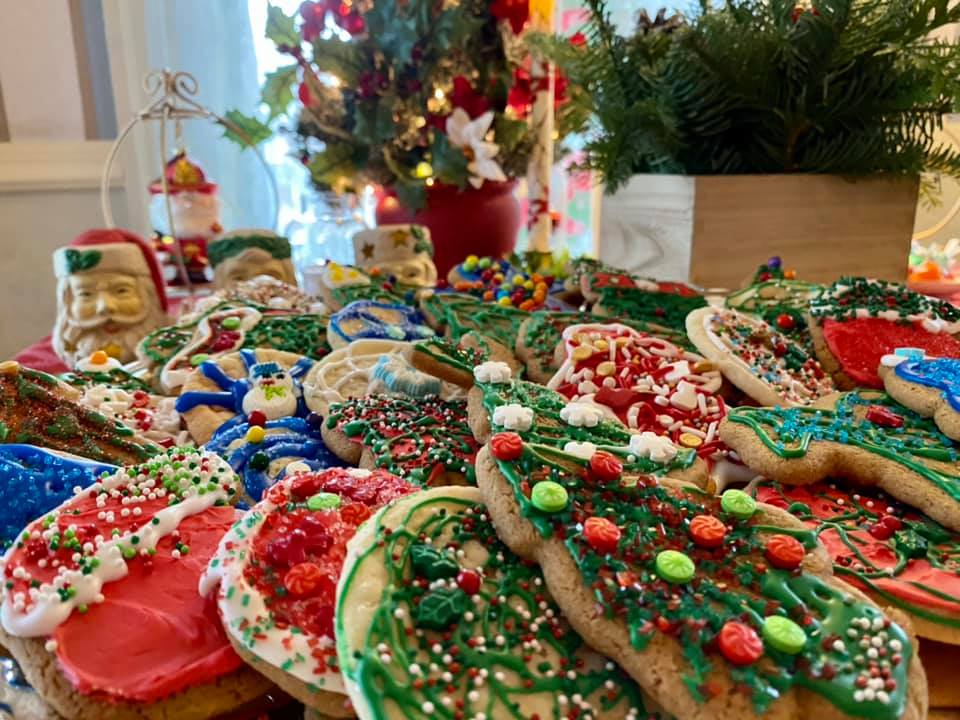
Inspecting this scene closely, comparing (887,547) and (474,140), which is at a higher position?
(474,140)

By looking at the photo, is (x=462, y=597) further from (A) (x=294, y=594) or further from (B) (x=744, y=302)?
(B) (x=744, y=302)

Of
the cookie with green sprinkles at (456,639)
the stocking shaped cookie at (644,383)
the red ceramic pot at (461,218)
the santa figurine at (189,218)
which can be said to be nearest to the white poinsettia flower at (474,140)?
the red ceramic pot at (461,218)

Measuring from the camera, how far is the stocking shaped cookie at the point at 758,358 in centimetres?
103

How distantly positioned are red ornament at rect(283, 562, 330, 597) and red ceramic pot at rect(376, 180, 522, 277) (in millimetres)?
1474

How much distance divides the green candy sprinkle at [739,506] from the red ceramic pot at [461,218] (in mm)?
1446

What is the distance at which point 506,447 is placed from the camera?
0.67 metres

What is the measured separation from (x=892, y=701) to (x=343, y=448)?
613 millimetres

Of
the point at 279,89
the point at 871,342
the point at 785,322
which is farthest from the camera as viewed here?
the point at 279,89

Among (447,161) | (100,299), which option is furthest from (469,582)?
(447,161)

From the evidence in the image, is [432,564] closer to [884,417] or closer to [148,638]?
[148,638]

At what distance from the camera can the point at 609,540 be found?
0.59 metres

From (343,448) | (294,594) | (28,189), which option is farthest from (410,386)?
(28,189)

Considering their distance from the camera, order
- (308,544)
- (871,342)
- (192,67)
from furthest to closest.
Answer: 1. (192,67)
2. (871,342)
3. (308,544)

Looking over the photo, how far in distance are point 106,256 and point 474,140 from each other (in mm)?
895
